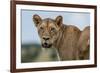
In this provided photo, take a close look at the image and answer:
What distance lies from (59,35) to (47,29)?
0.44 feet

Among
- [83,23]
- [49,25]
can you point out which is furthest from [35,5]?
[83,23]

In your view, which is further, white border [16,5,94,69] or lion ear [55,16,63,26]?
lion ear [55,16,63,26]

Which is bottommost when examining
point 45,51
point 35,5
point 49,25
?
point 45,51

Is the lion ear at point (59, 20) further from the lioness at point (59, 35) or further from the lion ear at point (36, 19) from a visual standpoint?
the lion ear at point (36, 19)

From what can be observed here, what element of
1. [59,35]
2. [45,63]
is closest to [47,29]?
[59,35]

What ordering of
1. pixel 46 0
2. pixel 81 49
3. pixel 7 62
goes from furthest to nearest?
pixel 81 49 → pixel 46 0 → pixel 7 62

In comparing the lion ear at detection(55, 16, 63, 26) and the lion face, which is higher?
the lion ear at detection(55, 16, 63, 26)

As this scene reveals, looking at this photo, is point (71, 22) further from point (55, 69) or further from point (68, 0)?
point (55, 69)

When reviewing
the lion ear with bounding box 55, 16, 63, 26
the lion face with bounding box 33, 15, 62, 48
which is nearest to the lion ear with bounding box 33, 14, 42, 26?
the lion face with bounding box 33, 15, 62, 48

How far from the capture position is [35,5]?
188 centimetres

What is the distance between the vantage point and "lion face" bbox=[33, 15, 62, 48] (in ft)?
6.29

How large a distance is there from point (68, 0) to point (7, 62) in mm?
813

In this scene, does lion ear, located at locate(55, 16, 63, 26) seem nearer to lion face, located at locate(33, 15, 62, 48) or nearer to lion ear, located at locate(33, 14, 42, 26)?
lion face, located at locate(33, 15, 62, 48)

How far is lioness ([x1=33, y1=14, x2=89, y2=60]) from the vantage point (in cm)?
193
